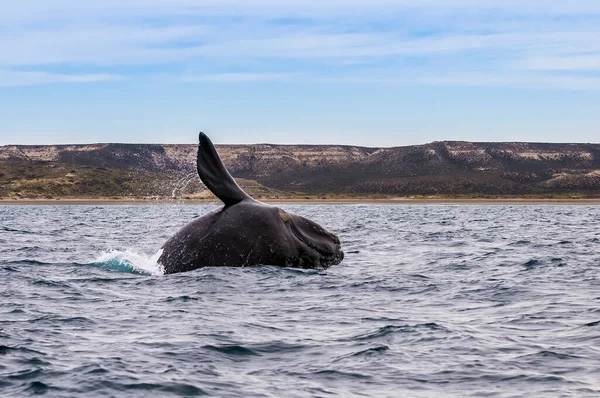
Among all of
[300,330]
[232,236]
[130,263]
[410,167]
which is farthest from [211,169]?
[410,167]

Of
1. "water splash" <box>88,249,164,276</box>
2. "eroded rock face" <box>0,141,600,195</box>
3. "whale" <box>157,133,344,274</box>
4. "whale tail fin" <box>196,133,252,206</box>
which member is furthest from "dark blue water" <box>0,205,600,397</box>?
"eroded rock face" <box>0,141,600,195</box>

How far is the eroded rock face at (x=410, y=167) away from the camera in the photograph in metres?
146

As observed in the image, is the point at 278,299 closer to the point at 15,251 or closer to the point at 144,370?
the point at 144,370

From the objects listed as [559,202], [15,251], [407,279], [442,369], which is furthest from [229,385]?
[559,202]

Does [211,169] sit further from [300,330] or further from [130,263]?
[300,330]

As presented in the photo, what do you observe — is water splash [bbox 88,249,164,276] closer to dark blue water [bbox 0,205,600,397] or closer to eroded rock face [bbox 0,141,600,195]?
dark blue water [bbox 0,205,600,397]

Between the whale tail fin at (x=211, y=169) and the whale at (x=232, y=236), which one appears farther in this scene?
the whale at (x=232, y=236)

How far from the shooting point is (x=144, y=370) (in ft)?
33.2

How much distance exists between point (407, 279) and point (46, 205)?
100177mm

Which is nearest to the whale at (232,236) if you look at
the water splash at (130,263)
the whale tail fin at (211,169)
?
the whale tail fin at (211,169)

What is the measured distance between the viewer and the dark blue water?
31.7 feet

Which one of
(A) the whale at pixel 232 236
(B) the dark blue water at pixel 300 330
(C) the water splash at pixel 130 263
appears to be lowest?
(B) the dark blue water at pixel 300 330

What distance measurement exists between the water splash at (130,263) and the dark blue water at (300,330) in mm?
72

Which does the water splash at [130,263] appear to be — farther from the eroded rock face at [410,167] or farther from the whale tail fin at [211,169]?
the eroded rock face at [410,167]
